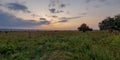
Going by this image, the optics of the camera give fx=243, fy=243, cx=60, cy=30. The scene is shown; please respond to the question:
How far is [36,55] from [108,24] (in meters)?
64.1

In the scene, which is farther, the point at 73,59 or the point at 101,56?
the point at 101,56

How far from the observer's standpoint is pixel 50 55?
36.2 feet

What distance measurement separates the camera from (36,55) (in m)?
11.6

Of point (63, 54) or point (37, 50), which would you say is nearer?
point (63, 54)

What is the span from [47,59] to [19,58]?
1.66m

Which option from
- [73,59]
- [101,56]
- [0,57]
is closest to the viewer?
[73,59]

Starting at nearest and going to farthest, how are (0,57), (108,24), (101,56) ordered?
(101,56) < (0,57) < (108,24)

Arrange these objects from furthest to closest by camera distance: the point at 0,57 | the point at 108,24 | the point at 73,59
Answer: the point at 108,24
the point at 0,57
the point at 73,59

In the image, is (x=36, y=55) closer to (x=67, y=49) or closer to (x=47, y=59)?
(x=47, y=59)

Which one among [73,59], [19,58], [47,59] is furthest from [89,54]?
[19,58]

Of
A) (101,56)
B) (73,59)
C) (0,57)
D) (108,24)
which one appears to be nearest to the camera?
(73,59)

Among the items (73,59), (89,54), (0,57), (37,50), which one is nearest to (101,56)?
(89,54)

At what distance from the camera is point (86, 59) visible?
1082 centimetres

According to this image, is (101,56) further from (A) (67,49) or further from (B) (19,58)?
(B) (19,58)
